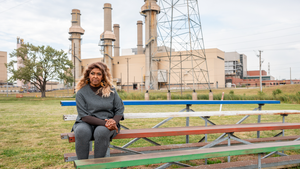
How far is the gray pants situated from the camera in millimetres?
2586

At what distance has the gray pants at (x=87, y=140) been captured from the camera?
8.48ft

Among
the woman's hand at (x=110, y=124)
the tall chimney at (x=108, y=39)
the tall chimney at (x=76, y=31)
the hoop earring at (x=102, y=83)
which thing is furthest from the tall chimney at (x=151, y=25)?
the woman's hand at (x=110, y=124)

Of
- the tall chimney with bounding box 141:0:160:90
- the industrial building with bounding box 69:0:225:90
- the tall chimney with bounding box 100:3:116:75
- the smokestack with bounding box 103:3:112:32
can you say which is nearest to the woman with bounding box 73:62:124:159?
the industrial building with bounding box 69:0:225:90

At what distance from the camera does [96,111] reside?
289 centimetres

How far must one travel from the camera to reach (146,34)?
5253 cm

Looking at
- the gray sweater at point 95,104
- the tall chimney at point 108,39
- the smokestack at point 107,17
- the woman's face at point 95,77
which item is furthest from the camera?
the smokestack at point 107,17

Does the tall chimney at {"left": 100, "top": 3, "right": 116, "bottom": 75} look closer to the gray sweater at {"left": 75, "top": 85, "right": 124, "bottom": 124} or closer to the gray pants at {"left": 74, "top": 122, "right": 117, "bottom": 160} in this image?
the gray sweater at {"left": 75, "top": 85, "right": 124, "bottom": 124}

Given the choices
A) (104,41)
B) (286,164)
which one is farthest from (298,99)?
(104,41)

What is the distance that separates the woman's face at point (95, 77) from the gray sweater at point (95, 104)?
0.32ft

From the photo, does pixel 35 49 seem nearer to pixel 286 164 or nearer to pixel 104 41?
pixel 104 41

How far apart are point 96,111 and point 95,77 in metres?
0.44

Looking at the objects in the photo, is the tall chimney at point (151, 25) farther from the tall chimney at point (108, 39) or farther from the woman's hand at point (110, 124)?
the woman's hand at point (110, 124)

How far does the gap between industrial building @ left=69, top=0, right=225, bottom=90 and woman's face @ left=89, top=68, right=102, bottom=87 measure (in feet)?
147

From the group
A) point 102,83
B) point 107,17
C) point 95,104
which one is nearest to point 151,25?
point 107,17
